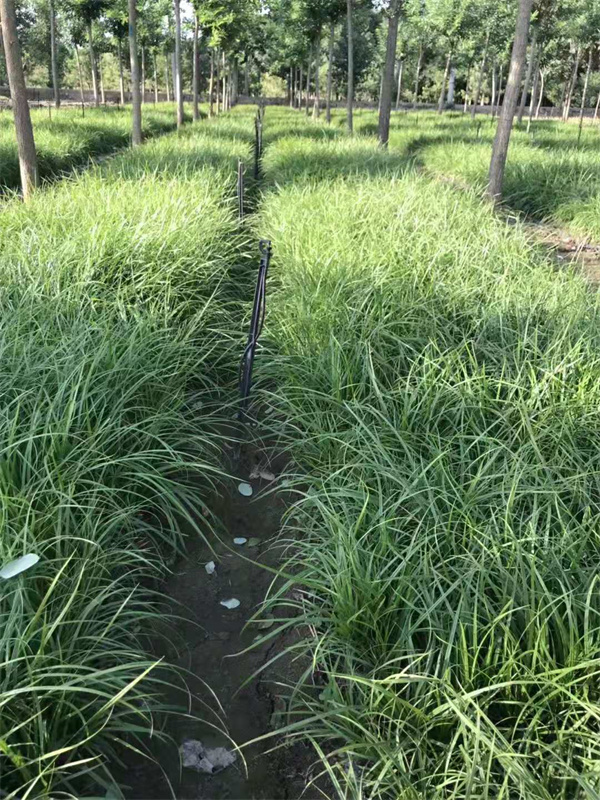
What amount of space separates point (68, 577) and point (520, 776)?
1.18m

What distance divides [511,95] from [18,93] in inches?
202

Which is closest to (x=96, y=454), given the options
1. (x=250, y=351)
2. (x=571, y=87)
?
(x=250, y=351)

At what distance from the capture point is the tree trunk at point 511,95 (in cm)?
698

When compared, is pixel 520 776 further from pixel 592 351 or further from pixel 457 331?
pixel 457 331


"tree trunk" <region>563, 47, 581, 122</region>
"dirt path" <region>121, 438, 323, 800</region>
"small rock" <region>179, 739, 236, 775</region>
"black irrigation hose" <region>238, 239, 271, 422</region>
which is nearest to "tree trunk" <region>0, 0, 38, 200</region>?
"black irrigation hose" <region>238, 239, 271, 422</region>

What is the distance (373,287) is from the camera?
11.7 feet

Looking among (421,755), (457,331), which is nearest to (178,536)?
(421,755)

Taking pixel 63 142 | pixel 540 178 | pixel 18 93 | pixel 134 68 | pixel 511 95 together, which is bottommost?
pixel 540 178

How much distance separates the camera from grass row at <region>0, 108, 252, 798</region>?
4.92 feet

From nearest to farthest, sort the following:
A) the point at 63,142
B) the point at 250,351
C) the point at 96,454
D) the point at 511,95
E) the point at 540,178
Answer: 1. the point at 96,454
2. the point at 250,351
3. the point at 511,95
4. the point at 540,178
5. the point at 63,142

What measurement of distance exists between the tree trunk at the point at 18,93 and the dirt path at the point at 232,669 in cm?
478

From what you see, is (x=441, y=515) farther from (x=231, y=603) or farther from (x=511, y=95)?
(x=511, y=95)

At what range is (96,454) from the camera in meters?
2.31

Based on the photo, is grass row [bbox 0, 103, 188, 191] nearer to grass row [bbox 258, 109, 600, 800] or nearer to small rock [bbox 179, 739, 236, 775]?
grass row [bbox 258, 109, 600, 800]
